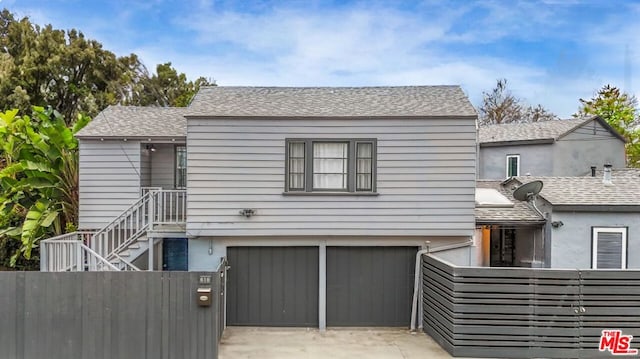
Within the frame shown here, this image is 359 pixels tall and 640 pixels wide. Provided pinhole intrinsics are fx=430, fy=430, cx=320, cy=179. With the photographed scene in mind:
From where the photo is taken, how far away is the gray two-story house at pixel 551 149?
17.3 metres

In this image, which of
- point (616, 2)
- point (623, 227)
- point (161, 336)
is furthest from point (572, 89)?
point (161, 336)

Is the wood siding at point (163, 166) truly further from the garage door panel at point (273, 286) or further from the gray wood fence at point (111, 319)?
the gray wood fence at point (111, 319)

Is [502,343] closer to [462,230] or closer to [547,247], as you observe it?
[462,230]

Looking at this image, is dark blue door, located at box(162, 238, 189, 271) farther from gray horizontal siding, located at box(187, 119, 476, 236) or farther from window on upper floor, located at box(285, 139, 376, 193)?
window on upper floor, located at box(285, 139, 376, 193)

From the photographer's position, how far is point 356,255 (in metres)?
9.25

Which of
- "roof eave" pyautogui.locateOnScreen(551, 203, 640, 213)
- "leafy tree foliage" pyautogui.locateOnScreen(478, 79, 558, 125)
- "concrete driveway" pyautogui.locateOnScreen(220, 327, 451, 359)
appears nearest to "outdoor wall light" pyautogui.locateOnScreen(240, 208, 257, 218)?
"concrete driveway" pyautogui.locateOnScreen(220, 327, 451, 359)

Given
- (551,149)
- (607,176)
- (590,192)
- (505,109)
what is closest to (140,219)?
(590,192)

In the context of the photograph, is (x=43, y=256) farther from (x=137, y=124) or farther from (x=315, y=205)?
(x=315, y=205)

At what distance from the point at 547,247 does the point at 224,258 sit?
7.33 metres

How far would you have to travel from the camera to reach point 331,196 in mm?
8625

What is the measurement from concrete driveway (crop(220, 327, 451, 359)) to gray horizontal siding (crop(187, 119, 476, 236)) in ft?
6.76

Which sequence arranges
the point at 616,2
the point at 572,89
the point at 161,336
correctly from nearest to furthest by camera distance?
the point at 161,336 < the point at 616,2 < the point at 572,89

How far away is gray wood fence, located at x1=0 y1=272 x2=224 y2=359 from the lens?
6.99m

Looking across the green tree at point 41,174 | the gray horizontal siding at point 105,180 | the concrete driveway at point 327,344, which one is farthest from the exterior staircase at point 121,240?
the concrete driveway at point 327,344
